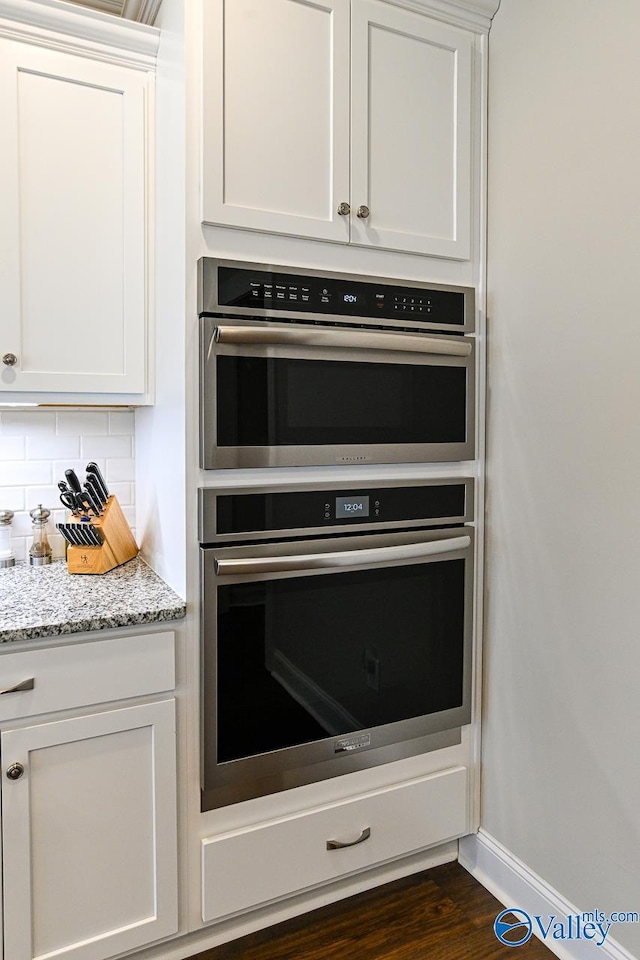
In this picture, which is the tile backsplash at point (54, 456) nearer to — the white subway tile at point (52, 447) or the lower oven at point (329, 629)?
the white subway tile at point (52, 447)

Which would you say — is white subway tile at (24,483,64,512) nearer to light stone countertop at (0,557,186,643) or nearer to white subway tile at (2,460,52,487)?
white subway tile at (2,460,52,487)

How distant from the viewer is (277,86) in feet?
5.28

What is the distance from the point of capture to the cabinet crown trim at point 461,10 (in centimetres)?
179

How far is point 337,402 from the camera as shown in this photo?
1702 millimetres

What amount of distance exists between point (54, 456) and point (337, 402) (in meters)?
0.94

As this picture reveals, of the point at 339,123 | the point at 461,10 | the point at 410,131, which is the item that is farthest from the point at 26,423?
the point at 461,10

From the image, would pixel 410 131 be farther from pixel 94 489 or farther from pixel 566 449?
pixel 94 489

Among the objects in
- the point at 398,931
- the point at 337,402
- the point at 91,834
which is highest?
the point at 337,402

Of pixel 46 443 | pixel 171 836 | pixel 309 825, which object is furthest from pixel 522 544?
pixel 46 443

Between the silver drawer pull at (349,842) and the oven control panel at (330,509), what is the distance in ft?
2.66

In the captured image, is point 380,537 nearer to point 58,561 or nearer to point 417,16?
point 58,561

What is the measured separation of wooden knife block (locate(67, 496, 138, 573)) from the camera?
1.86m

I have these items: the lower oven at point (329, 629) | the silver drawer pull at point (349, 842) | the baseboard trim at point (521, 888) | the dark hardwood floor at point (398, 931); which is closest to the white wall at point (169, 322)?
the lower oven at point (329, 629)

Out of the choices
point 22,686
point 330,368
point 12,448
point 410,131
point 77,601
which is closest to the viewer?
point 22,686
